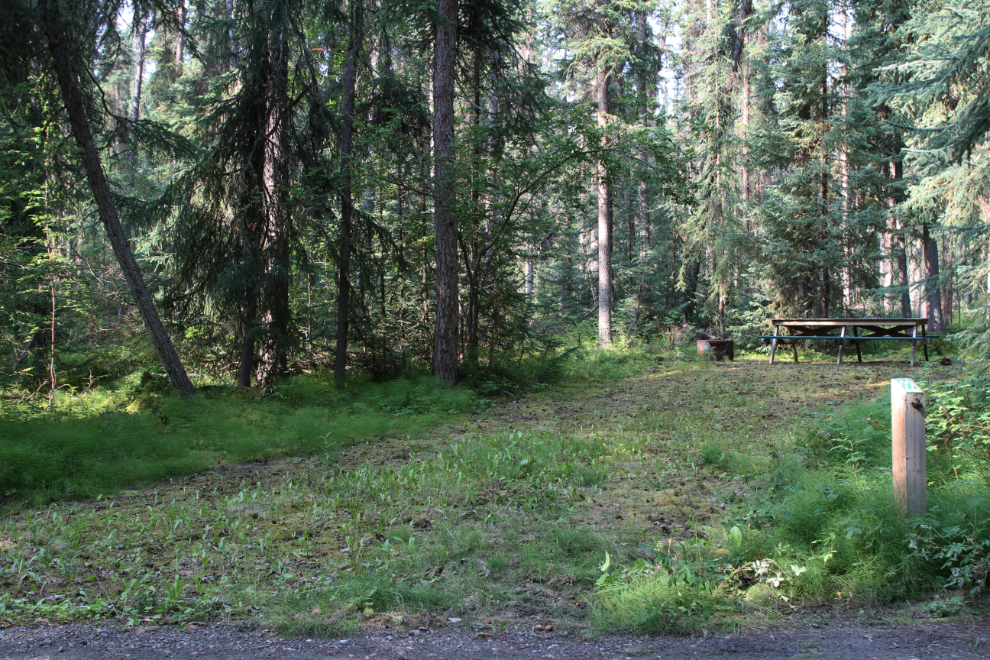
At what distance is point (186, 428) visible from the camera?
827 cm

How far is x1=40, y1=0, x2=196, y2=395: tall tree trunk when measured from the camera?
8.70 metres

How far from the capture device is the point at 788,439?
6.86 m

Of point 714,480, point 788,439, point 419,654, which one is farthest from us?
point 788,439

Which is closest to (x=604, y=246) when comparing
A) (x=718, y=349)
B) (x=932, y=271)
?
(x=718, y=349)

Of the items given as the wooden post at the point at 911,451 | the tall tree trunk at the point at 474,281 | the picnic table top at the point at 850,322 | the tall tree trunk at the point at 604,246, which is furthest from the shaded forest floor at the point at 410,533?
the tall tree trunk at the point at 604,246

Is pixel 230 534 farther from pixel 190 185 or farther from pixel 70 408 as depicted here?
pixel 190 185

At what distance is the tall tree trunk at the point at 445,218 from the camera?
11258mm

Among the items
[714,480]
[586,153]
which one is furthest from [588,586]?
[586,153]

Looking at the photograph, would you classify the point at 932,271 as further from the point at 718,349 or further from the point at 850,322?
the point at 718,349

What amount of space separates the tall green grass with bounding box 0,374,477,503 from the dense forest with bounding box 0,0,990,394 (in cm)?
79

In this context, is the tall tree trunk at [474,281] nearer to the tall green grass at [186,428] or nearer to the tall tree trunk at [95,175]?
the tall green grass at [186,428]

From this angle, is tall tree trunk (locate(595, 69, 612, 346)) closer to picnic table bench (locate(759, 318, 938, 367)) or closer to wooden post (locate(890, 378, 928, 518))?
picnic table bench (locate(759, 318, 938, 367))

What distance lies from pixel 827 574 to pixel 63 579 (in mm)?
4891

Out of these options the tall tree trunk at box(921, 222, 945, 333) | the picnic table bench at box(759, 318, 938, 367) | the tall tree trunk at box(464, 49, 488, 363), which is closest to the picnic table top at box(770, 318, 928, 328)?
the picnic table bench at box(759, 318, 938, 367)
